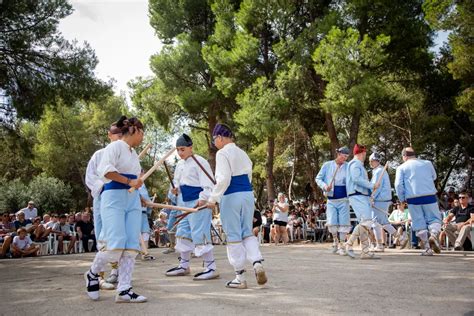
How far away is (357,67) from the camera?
771 inches

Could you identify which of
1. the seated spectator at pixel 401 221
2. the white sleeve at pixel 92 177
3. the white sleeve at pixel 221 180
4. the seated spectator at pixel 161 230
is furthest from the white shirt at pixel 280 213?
the white sleeve at pixel 221 180

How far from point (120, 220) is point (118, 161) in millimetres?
672

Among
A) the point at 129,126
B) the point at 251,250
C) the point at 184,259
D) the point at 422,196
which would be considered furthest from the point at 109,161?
the point at 422,196

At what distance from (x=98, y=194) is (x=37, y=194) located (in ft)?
96.0

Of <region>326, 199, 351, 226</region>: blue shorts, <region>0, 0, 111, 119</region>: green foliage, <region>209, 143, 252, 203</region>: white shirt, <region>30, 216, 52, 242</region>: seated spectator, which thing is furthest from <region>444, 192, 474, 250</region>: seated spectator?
<region>30, 216, 52, 242</region>: seated spectator

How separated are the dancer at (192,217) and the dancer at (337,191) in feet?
11.0

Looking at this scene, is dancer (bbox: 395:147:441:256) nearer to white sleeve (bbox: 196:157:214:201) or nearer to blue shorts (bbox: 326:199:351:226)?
blue shorts (bbox: 326:199:351:226)

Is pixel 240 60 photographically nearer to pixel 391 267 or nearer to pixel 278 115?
pixel 278 115

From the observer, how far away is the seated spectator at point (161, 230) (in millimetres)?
21234

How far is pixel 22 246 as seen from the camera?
15859mm

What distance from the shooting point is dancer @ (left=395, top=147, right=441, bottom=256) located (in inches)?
388

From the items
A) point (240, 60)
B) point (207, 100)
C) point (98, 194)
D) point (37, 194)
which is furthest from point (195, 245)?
point (37, 194)

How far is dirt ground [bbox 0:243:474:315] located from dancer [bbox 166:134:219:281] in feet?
1.24

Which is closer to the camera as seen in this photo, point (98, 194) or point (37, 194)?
point (98, 194)
